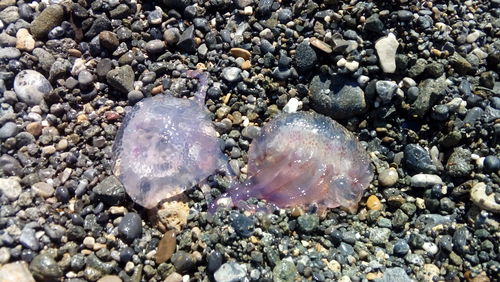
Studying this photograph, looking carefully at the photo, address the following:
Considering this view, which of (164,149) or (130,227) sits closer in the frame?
(130,227)

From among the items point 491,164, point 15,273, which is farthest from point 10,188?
point 491,164

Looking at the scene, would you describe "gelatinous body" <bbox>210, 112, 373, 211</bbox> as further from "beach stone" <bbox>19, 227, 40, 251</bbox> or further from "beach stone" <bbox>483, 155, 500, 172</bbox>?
"beach stone" <bbox>19, 227, 40, 251</bbox>

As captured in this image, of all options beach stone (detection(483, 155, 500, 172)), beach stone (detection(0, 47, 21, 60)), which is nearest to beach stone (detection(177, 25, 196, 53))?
beach stone (detection(0, 47, 21, 60))

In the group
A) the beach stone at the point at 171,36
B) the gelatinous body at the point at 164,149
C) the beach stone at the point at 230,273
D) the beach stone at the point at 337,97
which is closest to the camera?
the beach stone at the point at 230,273

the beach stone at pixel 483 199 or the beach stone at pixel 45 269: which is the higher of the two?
the beach stone at pixel 483 199

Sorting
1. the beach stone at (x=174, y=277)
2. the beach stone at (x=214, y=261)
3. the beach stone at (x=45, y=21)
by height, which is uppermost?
the beach stone at (x=45, y=21)

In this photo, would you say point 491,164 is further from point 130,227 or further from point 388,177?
point 130,227

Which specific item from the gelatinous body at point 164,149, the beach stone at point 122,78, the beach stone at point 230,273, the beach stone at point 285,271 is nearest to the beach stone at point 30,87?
the beach stone at point 122,78

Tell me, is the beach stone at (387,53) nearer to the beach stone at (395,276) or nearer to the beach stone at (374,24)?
the beach stone at (374,24)
